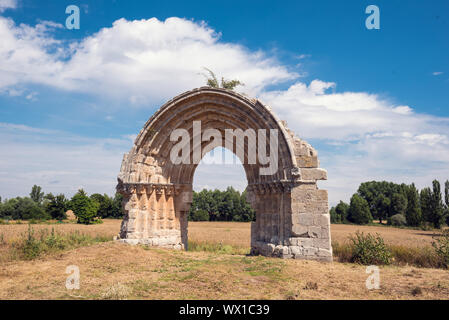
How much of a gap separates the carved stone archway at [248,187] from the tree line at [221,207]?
39319 millimetres

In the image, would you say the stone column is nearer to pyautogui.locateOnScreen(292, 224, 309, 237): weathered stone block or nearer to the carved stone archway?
the carved stone archway

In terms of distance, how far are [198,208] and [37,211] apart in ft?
84.6

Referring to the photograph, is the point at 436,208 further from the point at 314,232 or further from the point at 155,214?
the point at 155,214

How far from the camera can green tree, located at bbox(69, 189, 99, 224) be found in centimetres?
3781

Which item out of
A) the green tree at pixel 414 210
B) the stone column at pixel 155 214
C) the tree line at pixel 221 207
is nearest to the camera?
the stone column at pixel 155 214

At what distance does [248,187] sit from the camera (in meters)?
11.4

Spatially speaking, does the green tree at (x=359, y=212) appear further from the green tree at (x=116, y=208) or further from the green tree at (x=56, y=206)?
the green tree at (x=56, y=206)

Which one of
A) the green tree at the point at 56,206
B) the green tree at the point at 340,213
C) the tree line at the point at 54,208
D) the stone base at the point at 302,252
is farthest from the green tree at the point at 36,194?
the stone base at the point at 302,252

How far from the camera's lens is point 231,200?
54.6 metres

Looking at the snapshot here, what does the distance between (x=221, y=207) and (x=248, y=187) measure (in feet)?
144

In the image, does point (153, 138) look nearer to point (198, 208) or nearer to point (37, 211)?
point (37, 211)

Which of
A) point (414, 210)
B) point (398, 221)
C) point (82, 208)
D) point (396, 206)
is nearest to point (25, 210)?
point (82, 208)

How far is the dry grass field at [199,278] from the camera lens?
19.9 feet

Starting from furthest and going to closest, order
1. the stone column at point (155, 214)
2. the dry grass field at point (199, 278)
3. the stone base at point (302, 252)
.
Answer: the stone column at point (155, 214) < the stone base at point (302, 252) < the dry grass field at point (199, 278)
